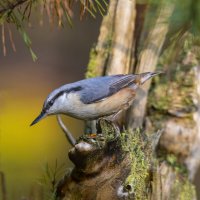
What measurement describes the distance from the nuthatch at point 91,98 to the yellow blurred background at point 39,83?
2.32 metres

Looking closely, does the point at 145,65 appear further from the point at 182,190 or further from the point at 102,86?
the point at 182,190

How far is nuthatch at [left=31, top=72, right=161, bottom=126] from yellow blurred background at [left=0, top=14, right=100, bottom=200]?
91.4 inches

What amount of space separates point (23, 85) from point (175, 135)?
3124 mm

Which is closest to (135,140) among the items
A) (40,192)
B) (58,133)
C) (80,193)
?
(80,193)

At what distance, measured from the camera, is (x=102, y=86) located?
3.30 meters

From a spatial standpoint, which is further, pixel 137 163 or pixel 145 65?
pixel 145 65

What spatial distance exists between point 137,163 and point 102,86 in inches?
30.6

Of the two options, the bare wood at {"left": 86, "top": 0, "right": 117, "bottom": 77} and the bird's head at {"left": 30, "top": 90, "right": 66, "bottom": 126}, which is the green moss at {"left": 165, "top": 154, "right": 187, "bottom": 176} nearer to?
the bare wood at {"left": 86, "top": 0, "right": 117, "bottom": 77}

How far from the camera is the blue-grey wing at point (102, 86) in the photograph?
3230mm

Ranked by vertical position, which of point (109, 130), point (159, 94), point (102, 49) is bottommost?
point (109, 130)

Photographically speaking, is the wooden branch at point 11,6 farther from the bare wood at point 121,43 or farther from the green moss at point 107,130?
the bare wood at point 121,43

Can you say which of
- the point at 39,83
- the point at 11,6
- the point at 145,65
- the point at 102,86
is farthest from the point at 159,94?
the point at 39,83

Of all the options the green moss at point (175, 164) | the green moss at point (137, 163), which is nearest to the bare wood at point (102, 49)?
the green moss at point (175, 164)

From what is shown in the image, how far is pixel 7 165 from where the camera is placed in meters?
5.47
